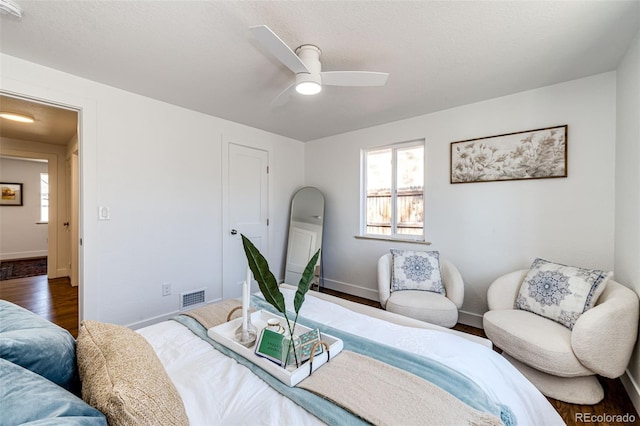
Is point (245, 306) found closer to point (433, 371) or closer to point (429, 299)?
point (433, 371)

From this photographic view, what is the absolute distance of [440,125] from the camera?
300cm

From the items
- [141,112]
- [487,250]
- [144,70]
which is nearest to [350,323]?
[487,250]

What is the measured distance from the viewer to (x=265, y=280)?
1.07m

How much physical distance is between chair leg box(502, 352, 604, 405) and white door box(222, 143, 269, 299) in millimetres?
2995

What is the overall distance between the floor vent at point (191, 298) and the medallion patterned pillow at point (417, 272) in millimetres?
2128

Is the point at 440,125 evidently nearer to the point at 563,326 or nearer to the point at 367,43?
the point at 367,43

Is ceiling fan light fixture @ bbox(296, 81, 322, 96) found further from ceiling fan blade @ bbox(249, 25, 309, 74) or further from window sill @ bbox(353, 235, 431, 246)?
window sill @ bbox(353, 235, 431, 246)

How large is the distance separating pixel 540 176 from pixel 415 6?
1.93 m

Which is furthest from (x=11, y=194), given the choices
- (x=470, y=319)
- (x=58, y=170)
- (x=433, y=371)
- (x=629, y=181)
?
(x=629, y=181)

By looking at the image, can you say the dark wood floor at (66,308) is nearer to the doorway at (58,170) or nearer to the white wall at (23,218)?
the doorway at (58,170)

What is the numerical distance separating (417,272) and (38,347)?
102 inches

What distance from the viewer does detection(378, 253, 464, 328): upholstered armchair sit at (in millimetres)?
2266

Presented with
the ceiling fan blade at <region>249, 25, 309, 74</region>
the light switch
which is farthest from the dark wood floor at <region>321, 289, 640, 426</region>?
the light switch

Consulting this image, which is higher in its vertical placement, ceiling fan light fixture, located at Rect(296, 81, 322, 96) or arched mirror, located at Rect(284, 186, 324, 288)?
ceiling fan light fixture, located at Rect(296, 81, 322, 96)
